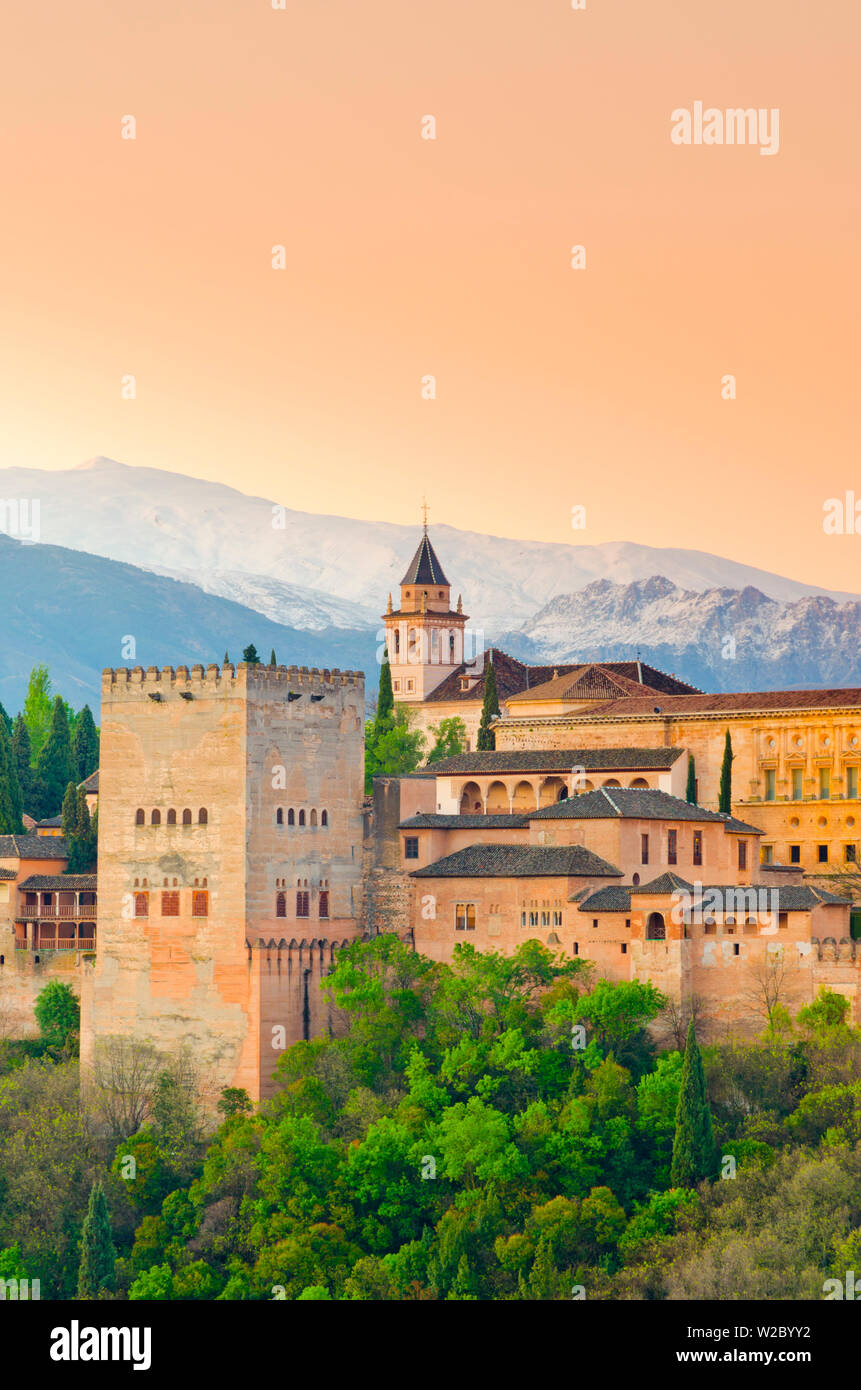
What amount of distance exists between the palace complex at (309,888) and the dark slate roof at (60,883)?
3.3 inches

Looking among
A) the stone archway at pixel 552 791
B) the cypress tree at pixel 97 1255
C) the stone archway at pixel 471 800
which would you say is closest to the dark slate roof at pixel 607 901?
the stone archway at pixel 552 791

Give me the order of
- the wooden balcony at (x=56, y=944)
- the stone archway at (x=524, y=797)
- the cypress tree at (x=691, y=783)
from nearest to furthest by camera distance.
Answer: the wooden balcony at (x=56, y=944) → the stone archway at (x=524, y=797) → the cypress tree at (x=691, y=783)

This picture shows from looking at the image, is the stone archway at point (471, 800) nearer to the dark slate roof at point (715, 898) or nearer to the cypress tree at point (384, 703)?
the dark slate roof at point (715, 898)

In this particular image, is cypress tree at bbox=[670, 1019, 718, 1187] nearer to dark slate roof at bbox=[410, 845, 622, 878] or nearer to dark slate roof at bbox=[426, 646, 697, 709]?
dark slate roof at bbox=[410, 845, 622, 878]

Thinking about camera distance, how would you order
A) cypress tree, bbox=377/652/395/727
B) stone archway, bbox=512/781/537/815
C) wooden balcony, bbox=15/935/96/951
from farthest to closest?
cypress tree, bbox=377/652/395/727 → stone archway, bbox=512/781/537/815 → wooden balcony, bbox=15/935/96/951

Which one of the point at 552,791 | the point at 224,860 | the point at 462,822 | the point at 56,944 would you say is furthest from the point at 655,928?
the point at 56,944

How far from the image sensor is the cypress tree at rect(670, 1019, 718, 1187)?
60.7m

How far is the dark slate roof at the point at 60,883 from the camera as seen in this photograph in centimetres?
7575

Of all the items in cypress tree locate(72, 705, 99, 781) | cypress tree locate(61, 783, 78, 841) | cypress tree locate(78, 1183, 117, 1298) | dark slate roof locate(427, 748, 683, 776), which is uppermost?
cypress tree locate(72, 705, 99, 781)

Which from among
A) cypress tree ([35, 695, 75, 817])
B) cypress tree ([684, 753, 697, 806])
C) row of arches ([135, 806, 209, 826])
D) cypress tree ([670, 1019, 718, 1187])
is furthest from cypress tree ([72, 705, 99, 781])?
cypress tree ([670, 1019, 718, 1187])

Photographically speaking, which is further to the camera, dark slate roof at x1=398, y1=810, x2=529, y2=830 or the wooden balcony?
the wooden balcony

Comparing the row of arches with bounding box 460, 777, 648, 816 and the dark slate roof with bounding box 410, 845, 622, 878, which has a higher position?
the row of arches with bounding box 460, 777, 648, 816

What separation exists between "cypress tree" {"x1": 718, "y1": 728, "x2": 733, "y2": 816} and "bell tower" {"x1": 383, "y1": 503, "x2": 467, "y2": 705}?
40664mm
